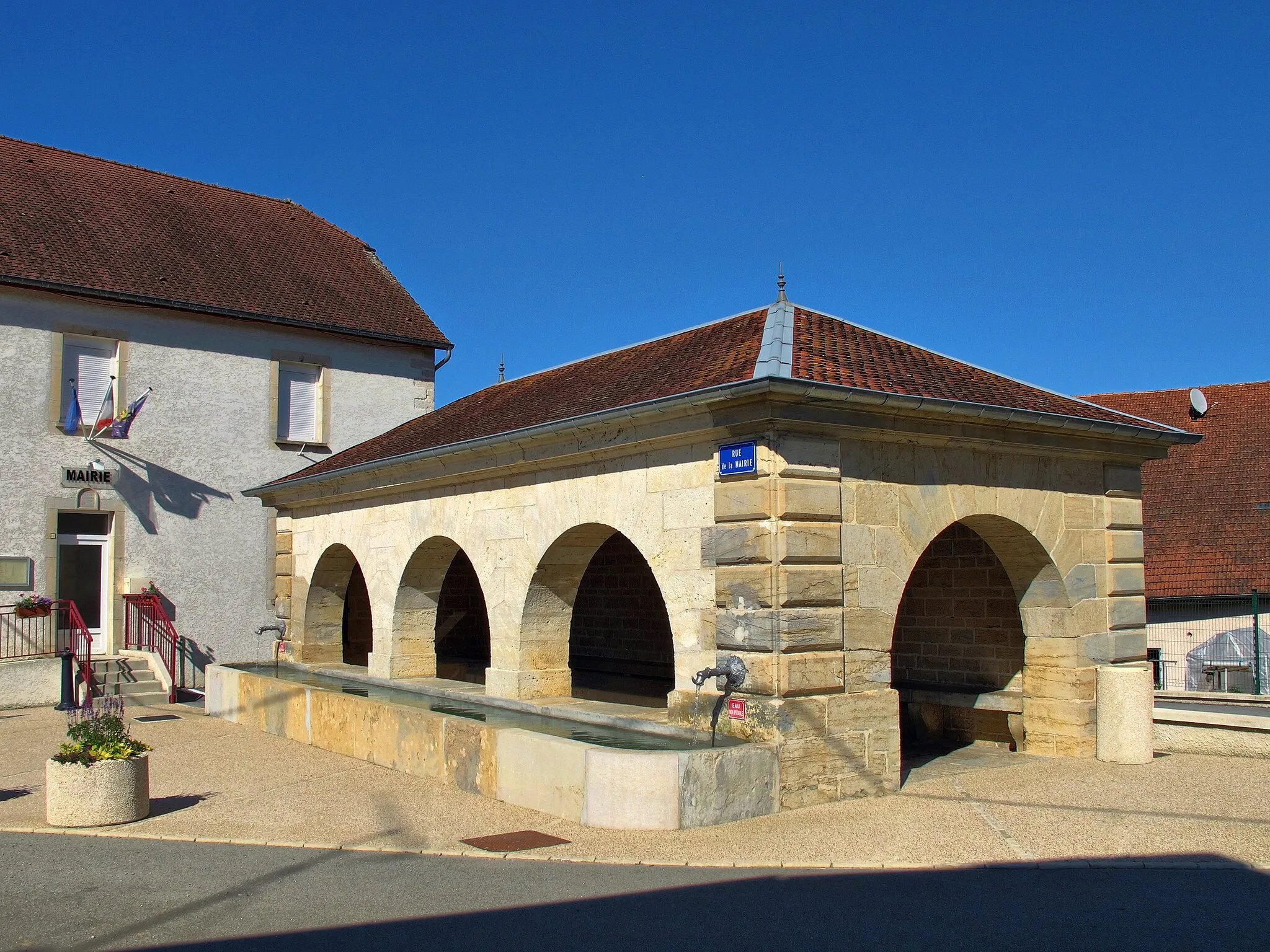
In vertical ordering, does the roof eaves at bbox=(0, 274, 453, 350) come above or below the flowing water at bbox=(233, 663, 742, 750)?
above

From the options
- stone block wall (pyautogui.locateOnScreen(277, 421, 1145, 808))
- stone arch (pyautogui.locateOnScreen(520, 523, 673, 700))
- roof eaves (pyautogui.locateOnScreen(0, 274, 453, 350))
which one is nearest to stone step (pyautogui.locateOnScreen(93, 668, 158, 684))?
roof eaves (pyautogui.locateOnScreen(0, 274, 453, 350))

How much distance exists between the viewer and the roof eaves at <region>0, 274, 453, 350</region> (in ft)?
50.0

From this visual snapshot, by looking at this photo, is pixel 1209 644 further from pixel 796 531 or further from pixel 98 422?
pixel 98 422

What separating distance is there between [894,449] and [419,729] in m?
4.25

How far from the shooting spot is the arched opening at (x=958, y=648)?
10.4 meters

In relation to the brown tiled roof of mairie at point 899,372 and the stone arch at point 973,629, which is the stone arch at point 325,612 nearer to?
the stone arch at point 973,629

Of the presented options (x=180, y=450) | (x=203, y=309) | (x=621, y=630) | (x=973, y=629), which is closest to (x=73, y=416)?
(x=180, y=450)

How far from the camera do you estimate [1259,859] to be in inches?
249

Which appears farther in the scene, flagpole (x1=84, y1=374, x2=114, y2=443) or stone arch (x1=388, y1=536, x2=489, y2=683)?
flagpole (x1=84, y1=374, x2=114, y2=443)

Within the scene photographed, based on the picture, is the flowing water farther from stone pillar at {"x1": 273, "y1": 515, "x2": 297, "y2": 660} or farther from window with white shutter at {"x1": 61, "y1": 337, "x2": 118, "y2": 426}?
window with white shutter at {"x1": 61, "y1": 337, "x2": 118, "y2": 426}

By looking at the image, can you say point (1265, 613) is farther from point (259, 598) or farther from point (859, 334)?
point (259, 598)

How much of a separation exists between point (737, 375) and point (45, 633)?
11.4m

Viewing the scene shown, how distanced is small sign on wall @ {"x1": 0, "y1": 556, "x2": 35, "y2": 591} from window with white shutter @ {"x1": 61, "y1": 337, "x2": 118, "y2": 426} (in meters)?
1.97

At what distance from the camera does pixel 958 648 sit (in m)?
10.9
